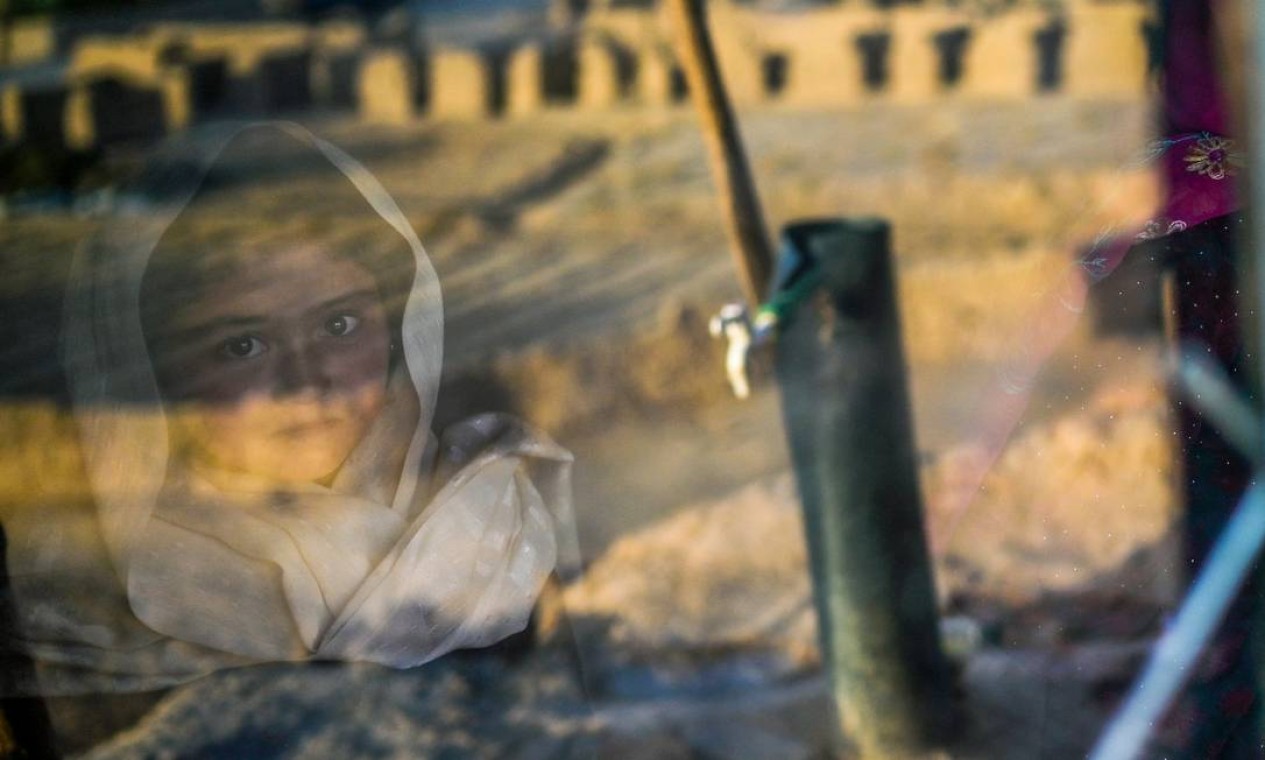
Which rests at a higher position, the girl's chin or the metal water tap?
the girl's chin

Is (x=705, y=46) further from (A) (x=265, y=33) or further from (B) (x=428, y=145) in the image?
(A) (x=265, y=33)

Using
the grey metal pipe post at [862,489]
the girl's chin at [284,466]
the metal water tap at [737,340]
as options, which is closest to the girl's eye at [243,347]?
the girl's chin at [284,466]

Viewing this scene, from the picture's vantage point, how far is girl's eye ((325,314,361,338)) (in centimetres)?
163

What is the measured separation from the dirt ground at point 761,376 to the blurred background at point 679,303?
14 millimetres

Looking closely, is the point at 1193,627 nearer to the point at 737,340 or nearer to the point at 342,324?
the point at 737,340

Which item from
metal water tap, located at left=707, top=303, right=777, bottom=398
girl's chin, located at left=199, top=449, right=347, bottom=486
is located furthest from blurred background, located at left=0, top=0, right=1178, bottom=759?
metal water tap, located at left=707, top=303, right=777, bottom=398

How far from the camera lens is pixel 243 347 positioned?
5.30ft

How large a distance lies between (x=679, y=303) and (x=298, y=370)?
13.0 feet

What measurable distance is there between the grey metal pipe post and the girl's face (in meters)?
1.00

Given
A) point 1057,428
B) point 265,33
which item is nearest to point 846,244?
point 1057,428

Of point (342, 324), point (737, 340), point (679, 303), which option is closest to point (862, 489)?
point (737, 340)

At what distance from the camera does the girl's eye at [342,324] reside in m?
1.63

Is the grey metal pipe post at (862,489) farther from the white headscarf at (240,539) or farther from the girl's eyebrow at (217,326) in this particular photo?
the girl's eyebrow at (217,326)

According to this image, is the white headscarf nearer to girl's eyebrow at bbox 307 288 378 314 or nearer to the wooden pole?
girl's eyebrow at bbox 307 288 378 314
